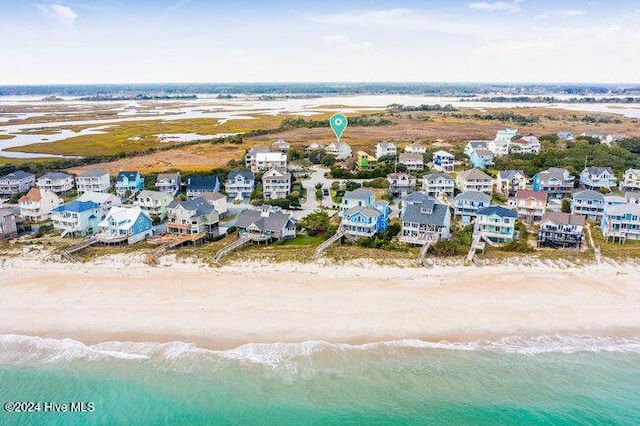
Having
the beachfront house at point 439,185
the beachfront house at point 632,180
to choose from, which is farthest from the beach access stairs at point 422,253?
the beachfront house at point 632,180

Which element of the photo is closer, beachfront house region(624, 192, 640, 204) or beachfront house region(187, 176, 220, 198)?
beachfront house region(624, 192, 640, 204)

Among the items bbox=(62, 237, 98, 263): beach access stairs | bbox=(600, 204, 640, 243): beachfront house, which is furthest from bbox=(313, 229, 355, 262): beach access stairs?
bbox=(600, 204, 640, 243): beachfront house

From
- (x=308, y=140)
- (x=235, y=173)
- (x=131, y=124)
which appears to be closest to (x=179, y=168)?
(x=235, y=173)

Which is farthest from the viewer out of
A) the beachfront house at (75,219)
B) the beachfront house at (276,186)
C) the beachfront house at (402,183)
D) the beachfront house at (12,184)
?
the beachfront house at (12,184)

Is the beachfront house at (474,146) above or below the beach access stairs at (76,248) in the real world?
above

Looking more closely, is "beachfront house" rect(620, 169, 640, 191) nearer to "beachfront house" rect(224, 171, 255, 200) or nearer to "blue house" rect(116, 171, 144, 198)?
"beachfront house" rect(224, 171, 255, 200)

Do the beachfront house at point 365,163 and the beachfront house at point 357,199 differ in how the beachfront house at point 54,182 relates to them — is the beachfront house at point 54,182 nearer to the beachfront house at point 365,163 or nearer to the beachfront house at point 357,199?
the beachfront house at point 357,199

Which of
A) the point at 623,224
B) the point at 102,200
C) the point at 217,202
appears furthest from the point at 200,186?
the point at 623,224
